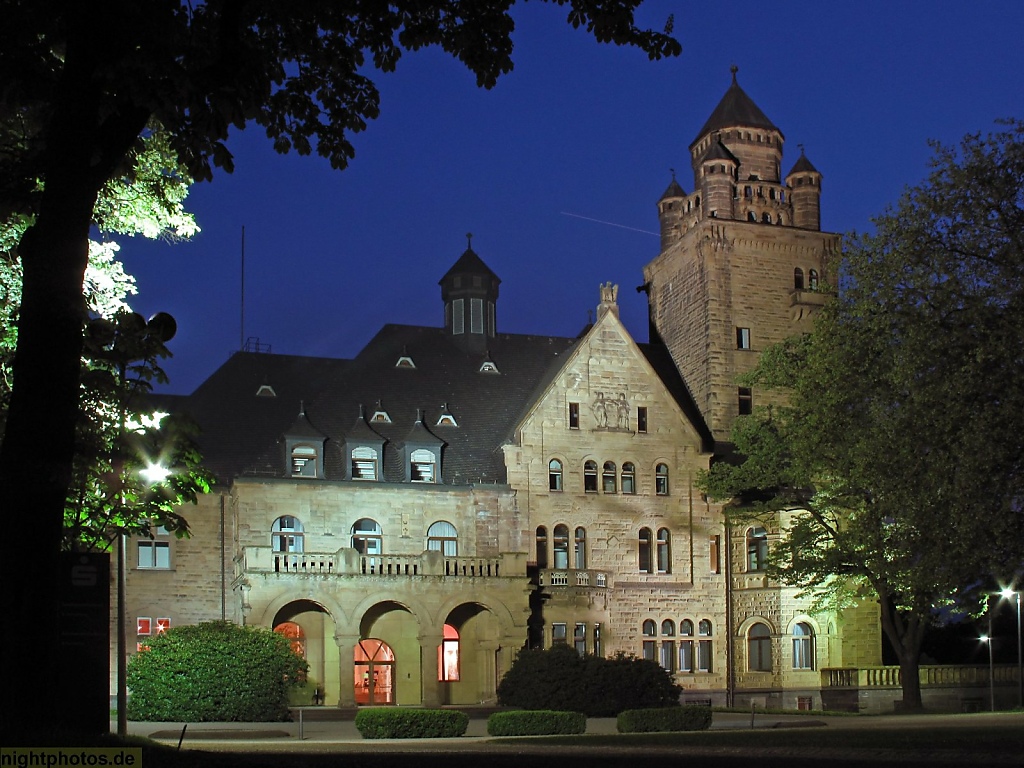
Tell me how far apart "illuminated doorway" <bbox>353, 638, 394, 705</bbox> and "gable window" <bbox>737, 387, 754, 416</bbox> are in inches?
723

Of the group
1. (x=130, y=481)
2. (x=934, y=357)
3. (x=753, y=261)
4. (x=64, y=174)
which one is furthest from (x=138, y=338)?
(x=753, y=261)

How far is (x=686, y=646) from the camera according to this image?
5375cm

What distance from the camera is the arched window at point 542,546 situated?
171ft

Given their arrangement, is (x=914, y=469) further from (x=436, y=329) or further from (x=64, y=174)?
(x=436, y=329)

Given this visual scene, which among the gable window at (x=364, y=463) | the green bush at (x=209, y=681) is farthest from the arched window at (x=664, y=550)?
the green bush at (x=209, y=681)

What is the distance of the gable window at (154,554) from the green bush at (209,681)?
12.6 metres

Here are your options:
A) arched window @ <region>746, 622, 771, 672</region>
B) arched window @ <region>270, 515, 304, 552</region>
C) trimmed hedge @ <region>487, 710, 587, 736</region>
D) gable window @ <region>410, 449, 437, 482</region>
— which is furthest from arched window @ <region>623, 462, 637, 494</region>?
trimmed hedge @ <region>487, 710, 587, 736</region>

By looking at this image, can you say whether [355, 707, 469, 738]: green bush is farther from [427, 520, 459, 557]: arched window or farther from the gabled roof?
the gabled roof

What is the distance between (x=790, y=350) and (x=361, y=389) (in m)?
16.6

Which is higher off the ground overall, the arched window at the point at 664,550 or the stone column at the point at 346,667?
the arched window at the point at 664,550

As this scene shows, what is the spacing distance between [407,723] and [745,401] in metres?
30.6

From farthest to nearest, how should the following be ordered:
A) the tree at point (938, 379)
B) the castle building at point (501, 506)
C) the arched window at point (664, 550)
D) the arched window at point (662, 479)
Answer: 1. the arched window at point (662, 479)
2. the arched window at point (664, 550)
3. the castle building at point (501, 506)
4. the tree at point (938, 379)

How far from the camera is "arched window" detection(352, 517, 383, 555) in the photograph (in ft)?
165

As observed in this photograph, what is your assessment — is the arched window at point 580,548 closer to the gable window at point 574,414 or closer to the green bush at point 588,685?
the gable window at point 574,414
